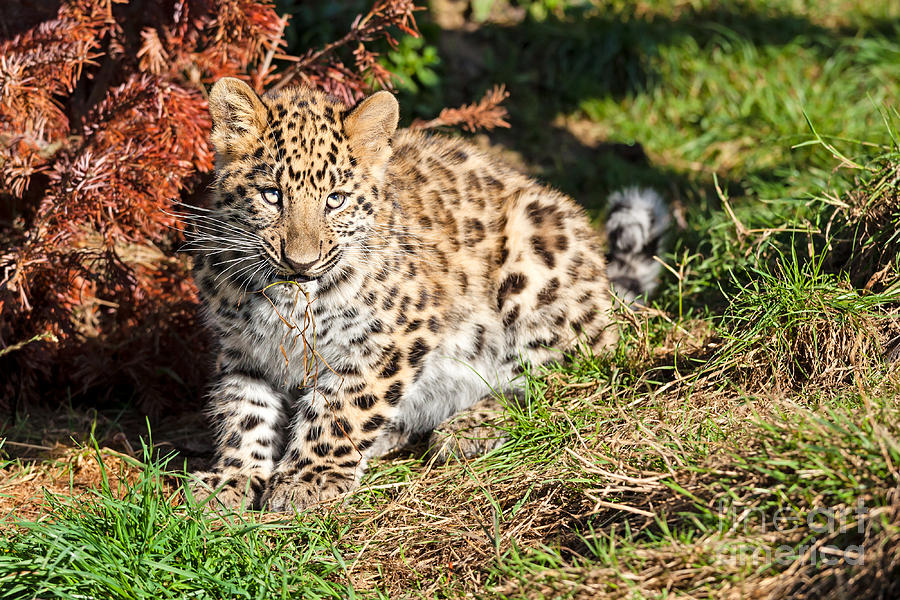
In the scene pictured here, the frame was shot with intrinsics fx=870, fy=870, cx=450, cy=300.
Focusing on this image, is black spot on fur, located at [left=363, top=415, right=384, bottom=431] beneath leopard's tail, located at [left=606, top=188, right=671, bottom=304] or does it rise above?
beneath

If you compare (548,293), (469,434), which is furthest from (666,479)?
(548,293)

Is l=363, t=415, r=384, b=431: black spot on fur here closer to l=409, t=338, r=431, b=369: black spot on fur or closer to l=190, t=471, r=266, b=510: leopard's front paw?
l=409, t=338, r=431, b=369: black spot on fur

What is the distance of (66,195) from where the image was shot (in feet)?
14.6

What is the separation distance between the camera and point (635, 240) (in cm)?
502

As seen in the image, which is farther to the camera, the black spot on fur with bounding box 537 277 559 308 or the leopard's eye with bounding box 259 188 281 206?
the black spot on fur with bounding box 537 277 559 308

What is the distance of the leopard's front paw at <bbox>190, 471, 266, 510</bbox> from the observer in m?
4.05

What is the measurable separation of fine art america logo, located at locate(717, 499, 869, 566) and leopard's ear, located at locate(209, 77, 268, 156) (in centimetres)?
248

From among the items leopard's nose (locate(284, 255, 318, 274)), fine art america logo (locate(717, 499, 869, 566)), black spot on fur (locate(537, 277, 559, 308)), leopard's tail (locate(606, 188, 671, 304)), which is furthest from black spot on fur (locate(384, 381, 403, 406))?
fine art america logo (locate(717, 499, 869, 566))

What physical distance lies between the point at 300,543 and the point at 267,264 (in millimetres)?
1225

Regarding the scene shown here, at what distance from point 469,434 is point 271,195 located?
64.6 inches

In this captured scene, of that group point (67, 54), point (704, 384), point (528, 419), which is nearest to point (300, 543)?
point (528, 419)

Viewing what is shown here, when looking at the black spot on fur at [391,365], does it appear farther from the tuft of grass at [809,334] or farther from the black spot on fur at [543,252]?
the tuft of grass at [809,334]

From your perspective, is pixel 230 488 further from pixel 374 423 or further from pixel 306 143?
pixel 306 143

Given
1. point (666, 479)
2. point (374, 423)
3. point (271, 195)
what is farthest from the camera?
point (374, 423)
